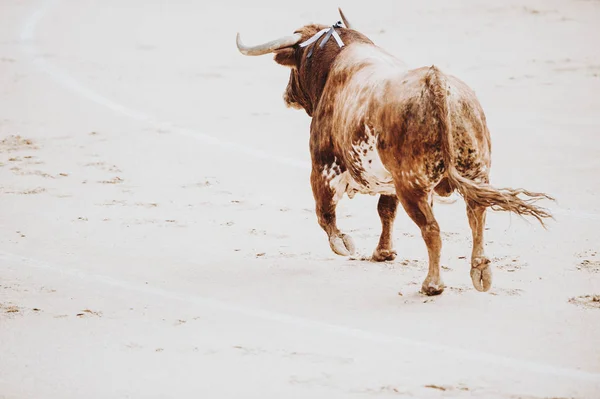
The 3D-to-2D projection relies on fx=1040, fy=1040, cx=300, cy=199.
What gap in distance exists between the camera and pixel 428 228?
22.4ft

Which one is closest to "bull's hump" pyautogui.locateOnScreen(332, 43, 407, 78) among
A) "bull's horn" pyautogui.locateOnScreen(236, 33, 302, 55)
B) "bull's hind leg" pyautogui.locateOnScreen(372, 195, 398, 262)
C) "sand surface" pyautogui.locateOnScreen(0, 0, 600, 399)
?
"bull's horn" pyautogui.locateOnScreen(236, 33, 302, 55)

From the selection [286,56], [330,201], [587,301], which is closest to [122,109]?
[286,56]

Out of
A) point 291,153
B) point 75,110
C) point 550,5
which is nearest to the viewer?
point 291,153

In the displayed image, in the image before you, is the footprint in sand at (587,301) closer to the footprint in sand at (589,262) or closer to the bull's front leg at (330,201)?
the footprint in sand at (589,262)

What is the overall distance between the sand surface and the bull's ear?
4.60 feet

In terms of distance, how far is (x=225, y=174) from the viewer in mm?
10430

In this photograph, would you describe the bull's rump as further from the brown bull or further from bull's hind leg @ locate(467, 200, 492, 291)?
bull's hind leg @ locate(467, 200, 492, 291)

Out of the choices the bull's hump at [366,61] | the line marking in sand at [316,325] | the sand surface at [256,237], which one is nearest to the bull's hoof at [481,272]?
the sand surface at [256,237]

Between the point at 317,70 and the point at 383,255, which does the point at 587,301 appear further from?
the point at 317,70

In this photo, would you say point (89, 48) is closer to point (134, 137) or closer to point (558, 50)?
point (134, 137)

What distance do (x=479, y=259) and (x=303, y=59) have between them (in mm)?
2550

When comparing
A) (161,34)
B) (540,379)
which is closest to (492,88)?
(161,34)

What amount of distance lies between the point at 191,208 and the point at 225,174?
1.12m

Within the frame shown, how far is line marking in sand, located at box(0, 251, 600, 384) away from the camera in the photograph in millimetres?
5727
